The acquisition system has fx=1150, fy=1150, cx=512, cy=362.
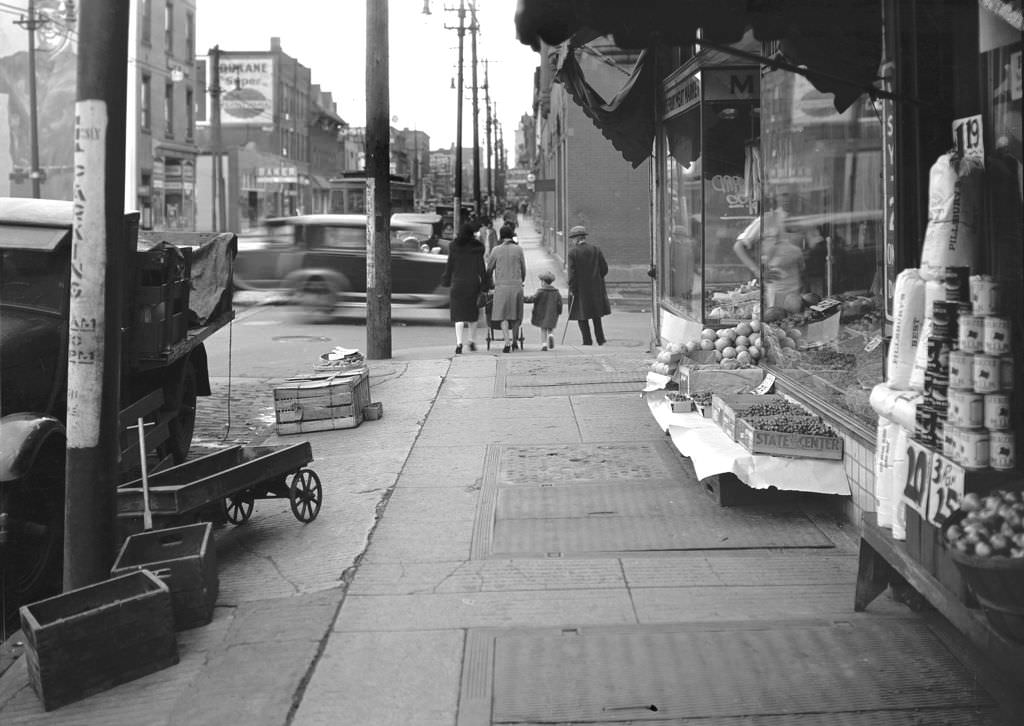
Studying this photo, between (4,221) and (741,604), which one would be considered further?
(4,221)

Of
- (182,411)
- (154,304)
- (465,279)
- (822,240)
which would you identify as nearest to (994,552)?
(822,240)

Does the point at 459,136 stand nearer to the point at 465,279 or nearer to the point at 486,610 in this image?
the point at 465,279

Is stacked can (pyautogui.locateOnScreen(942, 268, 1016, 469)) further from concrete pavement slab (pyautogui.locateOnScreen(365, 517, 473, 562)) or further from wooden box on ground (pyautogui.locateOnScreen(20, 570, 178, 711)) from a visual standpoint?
wooden box on ground (pyautogui.locateOnScreen(20, 570, 178, 711))

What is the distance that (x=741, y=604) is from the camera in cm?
529

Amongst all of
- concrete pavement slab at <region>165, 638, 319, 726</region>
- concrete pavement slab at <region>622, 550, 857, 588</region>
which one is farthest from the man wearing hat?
concrete pavement slab at <region>165, 638, 319, 726</region>

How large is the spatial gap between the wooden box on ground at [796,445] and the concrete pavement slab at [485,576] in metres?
1.22

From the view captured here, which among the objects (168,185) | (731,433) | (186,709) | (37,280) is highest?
(168,185)

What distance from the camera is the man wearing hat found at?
655 inches

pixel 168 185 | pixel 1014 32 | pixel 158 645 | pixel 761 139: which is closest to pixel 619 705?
pixel 158 645

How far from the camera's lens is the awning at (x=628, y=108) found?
12.1m

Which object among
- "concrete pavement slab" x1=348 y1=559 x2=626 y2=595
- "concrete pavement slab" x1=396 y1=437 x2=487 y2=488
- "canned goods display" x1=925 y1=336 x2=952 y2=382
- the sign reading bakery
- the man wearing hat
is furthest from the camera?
the sign reading bakery

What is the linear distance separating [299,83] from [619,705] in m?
86.6

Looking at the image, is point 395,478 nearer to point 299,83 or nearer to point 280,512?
point 280,512

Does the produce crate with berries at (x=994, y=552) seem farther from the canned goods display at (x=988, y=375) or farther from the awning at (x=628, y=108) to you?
the awning at (x=628, y=108)
